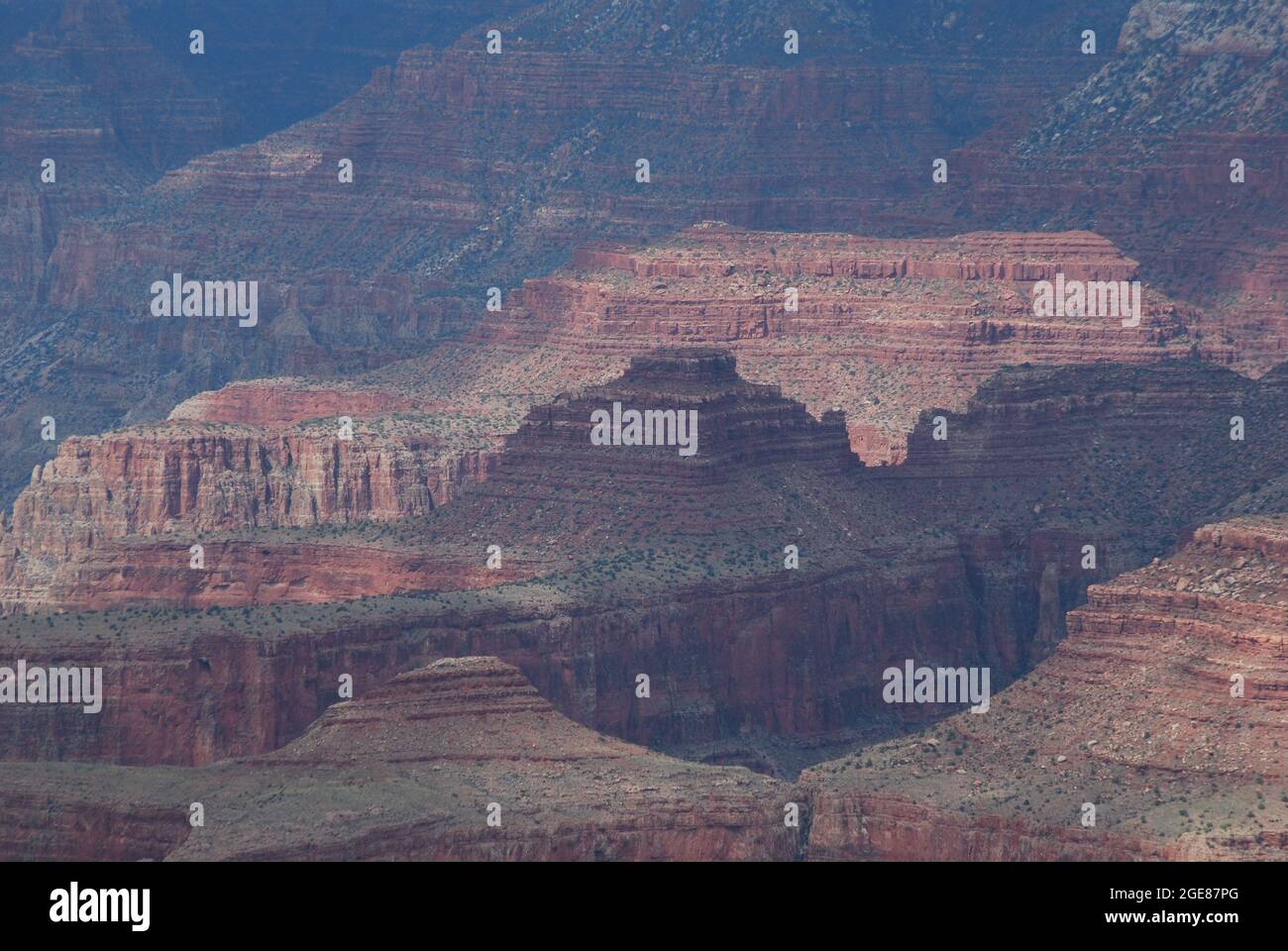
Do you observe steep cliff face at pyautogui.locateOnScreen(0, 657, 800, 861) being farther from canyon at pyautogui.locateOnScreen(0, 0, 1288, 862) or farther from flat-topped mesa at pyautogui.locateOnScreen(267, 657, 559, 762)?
canyon at pyautogui.locateOnScreen(0, 0, 1288, 862)

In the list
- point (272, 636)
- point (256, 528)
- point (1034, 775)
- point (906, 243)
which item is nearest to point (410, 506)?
point (256, 528)

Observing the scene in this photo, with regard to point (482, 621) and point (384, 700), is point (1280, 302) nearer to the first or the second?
point (482, 621)

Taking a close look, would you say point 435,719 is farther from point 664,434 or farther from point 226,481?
point 226,481

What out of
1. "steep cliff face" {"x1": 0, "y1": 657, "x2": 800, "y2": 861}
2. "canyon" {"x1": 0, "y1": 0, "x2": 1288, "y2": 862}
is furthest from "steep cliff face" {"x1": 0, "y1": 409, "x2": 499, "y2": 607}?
"steep cliff face" {"x1": 0, "y1": 657, "x2": 800, "y2": 861}

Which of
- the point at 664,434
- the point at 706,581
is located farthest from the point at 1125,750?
the point at 664,434

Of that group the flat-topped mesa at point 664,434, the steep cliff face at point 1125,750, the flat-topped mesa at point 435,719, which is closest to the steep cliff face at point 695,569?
the flat-topped mesa at point 664,434
